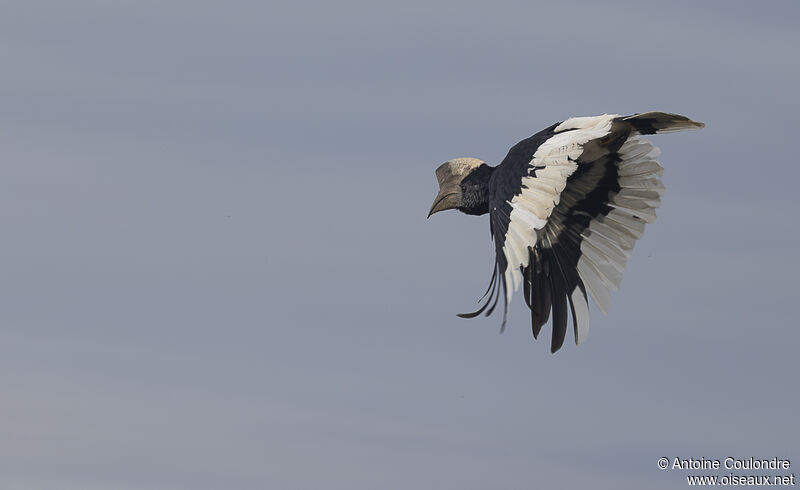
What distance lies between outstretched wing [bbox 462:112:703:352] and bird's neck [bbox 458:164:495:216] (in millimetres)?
1353

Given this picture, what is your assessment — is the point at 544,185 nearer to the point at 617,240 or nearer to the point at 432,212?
the point at 617,240

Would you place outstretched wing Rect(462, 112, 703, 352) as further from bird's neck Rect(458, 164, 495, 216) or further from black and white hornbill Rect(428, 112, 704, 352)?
bird's neck Rect(458, 164, 495, 216)

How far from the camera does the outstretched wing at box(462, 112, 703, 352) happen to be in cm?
2414

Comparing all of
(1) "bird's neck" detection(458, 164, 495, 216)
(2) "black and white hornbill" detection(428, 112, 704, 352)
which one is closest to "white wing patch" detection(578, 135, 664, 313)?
(2) "black and white hornbill" detection(428, 112, 704, 352)

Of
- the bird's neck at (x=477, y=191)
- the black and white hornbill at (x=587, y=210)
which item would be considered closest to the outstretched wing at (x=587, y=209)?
the black and white hornbill at (x=587, y=210)

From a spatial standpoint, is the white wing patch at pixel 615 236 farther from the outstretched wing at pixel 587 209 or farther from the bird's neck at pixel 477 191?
the bird's neck at pixel 477 191

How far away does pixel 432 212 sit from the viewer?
28156 millimetres

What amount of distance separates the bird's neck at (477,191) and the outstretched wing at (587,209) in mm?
1353

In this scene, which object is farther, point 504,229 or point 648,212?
point 648,212

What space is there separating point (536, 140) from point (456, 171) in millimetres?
3461

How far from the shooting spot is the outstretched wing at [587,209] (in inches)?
950

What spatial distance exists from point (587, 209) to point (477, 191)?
275cm

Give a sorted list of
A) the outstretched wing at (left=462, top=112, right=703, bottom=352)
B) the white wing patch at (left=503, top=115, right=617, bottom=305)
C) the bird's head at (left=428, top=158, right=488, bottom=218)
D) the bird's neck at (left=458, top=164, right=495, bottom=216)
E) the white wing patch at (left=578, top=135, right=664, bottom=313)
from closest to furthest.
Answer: the white wing patch at (left=503, top=115, right=617, bottom=305) < the outstretched wing at (left=462, top=112, right=703, bottom=352) < the white wing patch at (left=578, top=135, right=664, bottom=313) < the bird's neck at (left=458, top=164, right=495, bottom=216) < the bird's head at (left=428, top=158, right=488, bottom=218)

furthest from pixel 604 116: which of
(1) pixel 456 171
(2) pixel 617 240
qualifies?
(1) pixel 456 171
